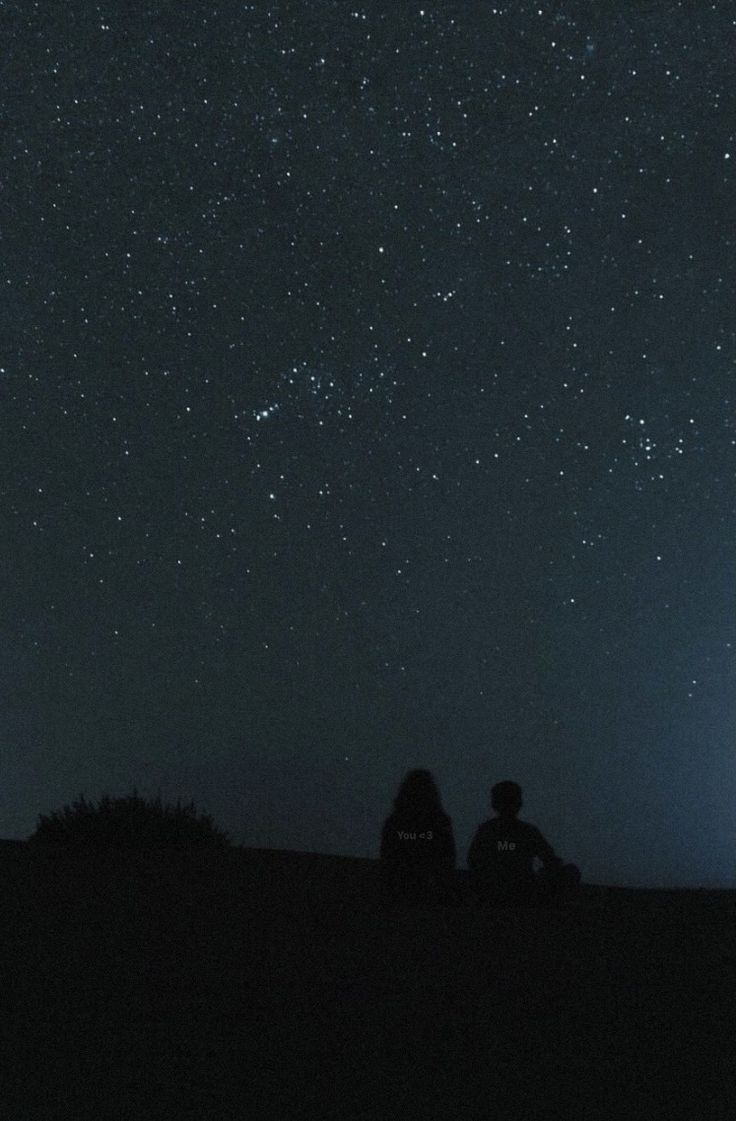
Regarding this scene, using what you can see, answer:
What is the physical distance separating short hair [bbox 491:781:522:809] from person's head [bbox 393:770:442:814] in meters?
0.62

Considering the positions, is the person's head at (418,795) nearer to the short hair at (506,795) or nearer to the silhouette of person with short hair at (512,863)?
the silhouette of person with short hair at (512,863)

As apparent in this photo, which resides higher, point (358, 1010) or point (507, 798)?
point (507, 798)

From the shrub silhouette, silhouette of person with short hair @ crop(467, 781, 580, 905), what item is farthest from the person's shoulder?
the shrub silhouette

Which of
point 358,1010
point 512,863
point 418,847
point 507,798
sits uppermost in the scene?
point 507,798

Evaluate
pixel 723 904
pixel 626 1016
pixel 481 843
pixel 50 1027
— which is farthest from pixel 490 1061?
pixel 723 904

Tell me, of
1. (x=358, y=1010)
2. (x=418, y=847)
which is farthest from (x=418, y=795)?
(x=358, y=1010)

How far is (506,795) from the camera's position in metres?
7.30

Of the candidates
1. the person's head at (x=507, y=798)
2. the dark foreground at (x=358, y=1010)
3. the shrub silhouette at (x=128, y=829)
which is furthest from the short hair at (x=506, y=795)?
the shrub silhouette at (x=128, y=829)

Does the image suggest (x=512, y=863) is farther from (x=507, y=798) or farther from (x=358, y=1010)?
(x=358, y=1010)

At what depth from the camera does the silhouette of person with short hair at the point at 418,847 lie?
7.78 meters

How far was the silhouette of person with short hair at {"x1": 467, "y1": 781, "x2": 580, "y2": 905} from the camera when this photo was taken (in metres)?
7.43

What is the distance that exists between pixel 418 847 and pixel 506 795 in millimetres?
847

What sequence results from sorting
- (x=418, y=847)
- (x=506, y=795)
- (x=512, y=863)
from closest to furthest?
(x=506, y=795)
(x=512, y=863)
(x=418, y=847)

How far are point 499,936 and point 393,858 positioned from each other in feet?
4.66
